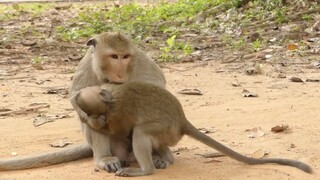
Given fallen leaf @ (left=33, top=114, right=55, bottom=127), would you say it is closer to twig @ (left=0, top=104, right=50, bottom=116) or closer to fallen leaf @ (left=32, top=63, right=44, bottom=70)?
twig @ (left=0, top=104, right=50, bottom=116)

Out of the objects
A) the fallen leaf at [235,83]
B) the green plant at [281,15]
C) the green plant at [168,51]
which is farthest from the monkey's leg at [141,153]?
the green plant at [281,15]

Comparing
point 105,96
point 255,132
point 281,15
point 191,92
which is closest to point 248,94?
point 191,92

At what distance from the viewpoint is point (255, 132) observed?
6.33 meters

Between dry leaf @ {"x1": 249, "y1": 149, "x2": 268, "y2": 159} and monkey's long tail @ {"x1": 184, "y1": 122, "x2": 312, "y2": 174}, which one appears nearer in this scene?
monkey's long tail @ {"x1": 184, "y1": 122, "x2": 312, "y2": 174}

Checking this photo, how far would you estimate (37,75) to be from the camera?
998cm

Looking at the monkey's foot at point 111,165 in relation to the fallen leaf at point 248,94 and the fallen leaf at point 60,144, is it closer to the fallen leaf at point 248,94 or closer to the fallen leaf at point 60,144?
the fallen leaf at point 60,144

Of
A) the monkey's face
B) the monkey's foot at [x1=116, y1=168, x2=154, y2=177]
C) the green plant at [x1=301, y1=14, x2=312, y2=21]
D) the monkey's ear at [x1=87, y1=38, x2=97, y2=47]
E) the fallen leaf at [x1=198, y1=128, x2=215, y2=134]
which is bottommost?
the fallen leaf at [x1=198, y1=128, x2=215, y2=134]

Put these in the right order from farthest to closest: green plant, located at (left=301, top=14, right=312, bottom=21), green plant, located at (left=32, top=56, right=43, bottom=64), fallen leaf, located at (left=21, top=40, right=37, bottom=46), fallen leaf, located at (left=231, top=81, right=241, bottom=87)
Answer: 1. green plant, located at (left=301, top=14, right=312, bottom=21)
2. fallen leaf, located at (left=21, top=40, right=37, bottom=46)
3. green plant, located at (left=32, top=56, right=43, bottom=64)
4. fallen leaf, located at (left=231, top=81, right=241, bottom=87)

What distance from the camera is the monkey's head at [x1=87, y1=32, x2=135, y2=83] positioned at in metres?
5.38

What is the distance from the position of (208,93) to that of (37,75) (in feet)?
9.25

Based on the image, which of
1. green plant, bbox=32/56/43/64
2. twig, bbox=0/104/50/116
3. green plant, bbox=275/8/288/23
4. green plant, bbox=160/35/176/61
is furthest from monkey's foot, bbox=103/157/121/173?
green plant, bbox=275/8/288/23

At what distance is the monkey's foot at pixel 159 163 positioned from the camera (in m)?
5.42

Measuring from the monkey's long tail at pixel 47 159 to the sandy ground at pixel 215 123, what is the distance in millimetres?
56

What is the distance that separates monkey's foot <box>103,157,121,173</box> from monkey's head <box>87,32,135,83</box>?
59 centimetres
